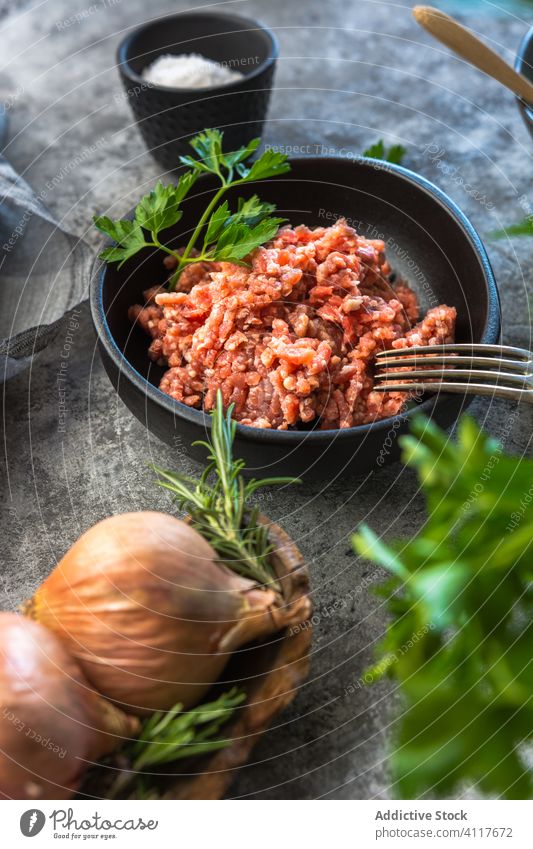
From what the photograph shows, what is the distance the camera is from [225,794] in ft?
3.61

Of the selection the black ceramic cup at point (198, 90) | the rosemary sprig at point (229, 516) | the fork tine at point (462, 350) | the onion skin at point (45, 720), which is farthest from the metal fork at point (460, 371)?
the black ceramic cup at point (198, 90)

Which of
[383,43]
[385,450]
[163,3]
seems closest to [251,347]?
[385,450]

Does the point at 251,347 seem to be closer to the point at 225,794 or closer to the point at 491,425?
the point at 491,425

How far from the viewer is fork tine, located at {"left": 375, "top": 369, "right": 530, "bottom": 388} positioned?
1314 mm

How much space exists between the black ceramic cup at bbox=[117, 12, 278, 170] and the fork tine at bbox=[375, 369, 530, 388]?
0.81 m

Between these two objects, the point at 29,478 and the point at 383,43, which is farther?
the point at 383,43

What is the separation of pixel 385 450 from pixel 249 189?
624 mm

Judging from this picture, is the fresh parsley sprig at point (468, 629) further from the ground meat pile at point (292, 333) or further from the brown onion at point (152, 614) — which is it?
the ground meat pile at point (292, 333)

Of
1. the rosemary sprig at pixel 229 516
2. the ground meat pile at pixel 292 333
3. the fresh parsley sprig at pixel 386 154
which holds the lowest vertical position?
the rosemary sprig at pixel 229 516

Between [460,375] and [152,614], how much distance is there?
2.00 ft

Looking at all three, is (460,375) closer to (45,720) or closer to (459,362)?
(459,362)

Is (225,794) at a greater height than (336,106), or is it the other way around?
(336,106)

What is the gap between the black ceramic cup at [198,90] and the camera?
184cm

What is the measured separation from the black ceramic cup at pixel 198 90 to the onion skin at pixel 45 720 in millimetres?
1233
